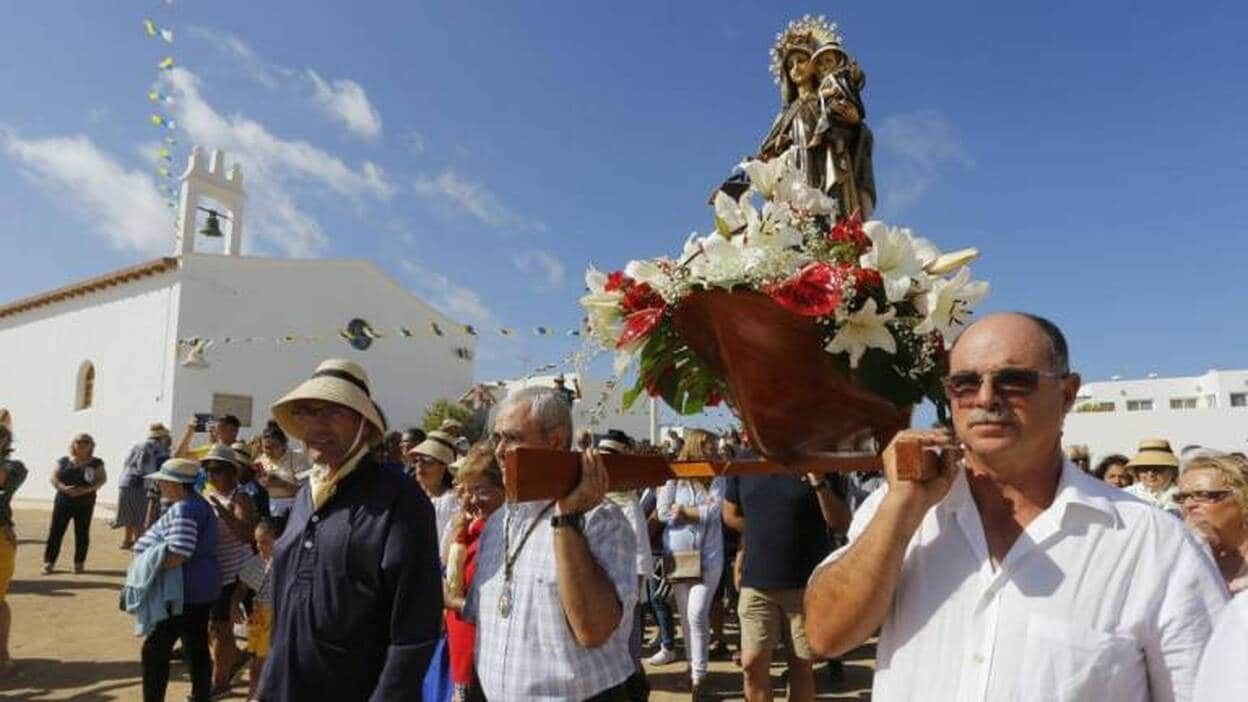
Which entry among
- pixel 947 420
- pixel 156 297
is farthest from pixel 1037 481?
pixel 156 297

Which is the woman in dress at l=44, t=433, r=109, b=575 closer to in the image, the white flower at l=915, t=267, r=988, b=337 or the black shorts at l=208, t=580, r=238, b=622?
the black shorts at l=208, t=580, r=238, b=622

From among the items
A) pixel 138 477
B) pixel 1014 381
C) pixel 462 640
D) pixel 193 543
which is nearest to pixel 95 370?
pixel 138 477

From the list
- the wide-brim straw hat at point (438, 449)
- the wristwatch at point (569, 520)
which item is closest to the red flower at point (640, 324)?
the wristwatch at point (569, 520)

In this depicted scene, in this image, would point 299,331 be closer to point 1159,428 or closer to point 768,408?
point 768,408

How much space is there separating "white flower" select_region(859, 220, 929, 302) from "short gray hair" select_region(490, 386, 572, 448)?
1.42 metres

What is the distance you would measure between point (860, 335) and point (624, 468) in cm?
58

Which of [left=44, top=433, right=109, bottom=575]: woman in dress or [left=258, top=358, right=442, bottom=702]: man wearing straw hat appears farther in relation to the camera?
[left=44, top=433, right=109, bottom=575]: woman in dress

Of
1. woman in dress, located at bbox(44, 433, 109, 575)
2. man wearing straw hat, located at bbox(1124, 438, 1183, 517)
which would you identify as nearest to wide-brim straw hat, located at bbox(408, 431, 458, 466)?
man wearing straw hat, located at bbox(1124, 438, 1183, 517)

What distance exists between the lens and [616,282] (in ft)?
6.07

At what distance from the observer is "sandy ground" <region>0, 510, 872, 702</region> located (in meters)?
6.43

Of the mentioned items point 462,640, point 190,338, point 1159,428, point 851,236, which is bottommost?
point 462,640

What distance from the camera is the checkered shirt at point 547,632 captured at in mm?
2646

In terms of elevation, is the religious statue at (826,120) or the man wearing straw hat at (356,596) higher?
the religious statue at (826,120)

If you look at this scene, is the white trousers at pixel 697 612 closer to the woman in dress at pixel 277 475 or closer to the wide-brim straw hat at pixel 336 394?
the woman in dress at pixel 277 475
